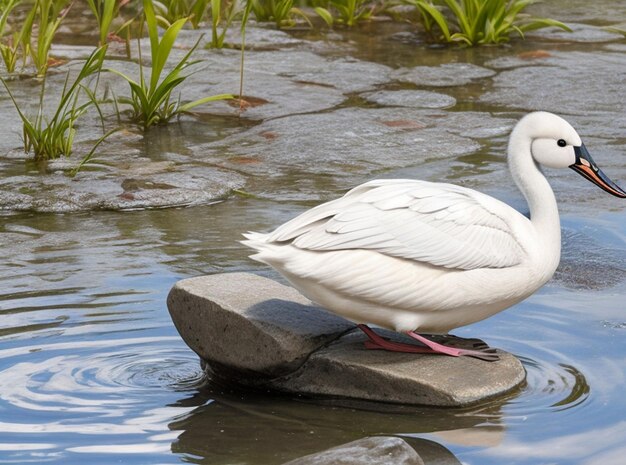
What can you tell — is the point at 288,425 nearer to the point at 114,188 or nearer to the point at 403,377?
the point at 403,377

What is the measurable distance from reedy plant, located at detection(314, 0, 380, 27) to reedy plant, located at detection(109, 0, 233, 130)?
2777 mm

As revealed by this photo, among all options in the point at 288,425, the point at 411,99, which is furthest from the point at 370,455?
the point at 411,99

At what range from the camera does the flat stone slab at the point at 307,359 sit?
3.52 metres

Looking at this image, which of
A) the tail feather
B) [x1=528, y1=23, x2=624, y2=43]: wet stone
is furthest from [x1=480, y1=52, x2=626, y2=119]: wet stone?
the tail feather

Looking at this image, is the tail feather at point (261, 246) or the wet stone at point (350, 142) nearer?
the tail feather at point (261, 246)

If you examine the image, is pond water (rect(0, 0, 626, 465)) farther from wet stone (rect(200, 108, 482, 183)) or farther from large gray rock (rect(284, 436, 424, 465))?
large gray rock (rect(284, 436, 424, 465))

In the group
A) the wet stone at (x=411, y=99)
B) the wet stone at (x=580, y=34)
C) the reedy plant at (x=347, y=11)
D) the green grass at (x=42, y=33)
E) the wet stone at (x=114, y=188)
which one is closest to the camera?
the wet stone at (x=114, y=188)

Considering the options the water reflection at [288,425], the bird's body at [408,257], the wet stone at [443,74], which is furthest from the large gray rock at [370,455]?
the wet stone at [443,74]

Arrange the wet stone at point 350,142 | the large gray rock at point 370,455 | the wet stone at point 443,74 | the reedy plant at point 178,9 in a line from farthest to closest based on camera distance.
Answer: the reedy plant at point 178,9 < the wet stone at point 443,74 < the wet stone at point 350,142 < the large gray rock at point 370,455

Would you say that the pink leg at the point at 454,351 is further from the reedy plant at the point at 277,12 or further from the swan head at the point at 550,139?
the reedy plant at the point at 277,12

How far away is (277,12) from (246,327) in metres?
6.85

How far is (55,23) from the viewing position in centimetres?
756

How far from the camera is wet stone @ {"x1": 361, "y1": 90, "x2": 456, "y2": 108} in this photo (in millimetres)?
7605

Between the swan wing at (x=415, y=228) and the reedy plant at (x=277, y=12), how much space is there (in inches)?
257
